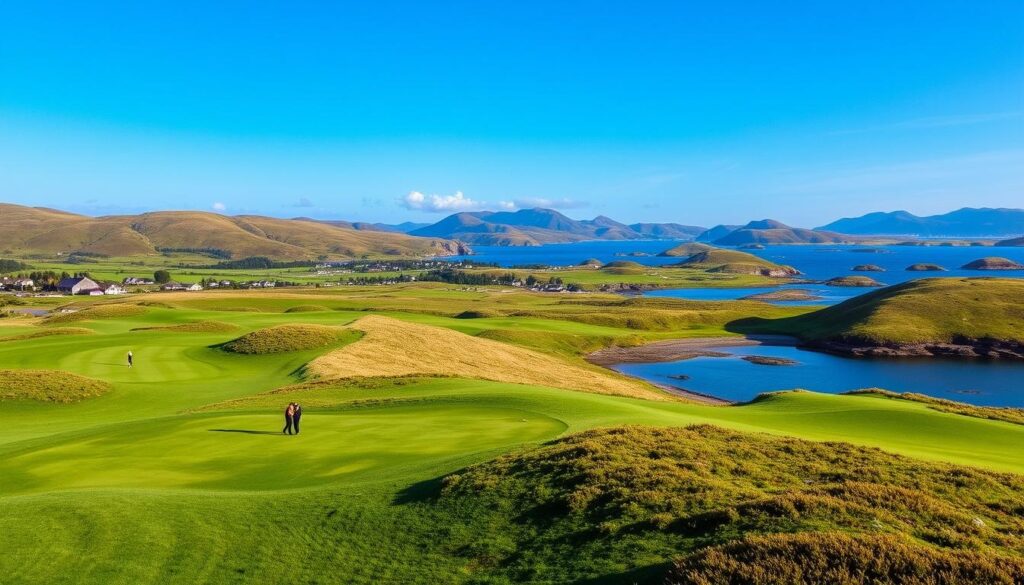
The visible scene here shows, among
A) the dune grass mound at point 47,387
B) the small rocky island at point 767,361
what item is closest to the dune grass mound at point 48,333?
the dune grass mound at point 47,387

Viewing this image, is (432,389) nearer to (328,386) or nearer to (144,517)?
(328,386)

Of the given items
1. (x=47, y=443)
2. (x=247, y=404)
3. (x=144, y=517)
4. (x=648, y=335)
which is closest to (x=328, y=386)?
(x=247, y=404)

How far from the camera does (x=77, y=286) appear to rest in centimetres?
16588

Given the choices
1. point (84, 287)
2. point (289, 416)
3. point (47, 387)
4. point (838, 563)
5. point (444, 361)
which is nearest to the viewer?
point (838, 563)

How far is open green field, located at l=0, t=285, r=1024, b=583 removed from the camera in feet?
38.7

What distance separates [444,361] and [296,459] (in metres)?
34.6

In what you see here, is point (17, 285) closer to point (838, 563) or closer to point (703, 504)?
point (703, 504)

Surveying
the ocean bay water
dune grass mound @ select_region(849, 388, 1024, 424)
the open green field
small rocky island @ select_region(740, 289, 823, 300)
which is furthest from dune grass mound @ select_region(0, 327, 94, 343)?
small rocky island @ select_region(740, 289, 823, 300)

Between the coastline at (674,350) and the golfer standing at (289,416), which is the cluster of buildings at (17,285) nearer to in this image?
the coastline at (674,350)

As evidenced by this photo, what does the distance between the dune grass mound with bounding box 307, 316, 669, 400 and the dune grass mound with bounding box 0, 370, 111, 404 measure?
43.3ft

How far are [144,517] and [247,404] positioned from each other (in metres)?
19.0

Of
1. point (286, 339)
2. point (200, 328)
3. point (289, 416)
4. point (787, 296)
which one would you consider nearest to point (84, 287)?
point (200, 328)

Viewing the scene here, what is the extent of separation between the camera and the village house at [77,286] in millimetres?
163500

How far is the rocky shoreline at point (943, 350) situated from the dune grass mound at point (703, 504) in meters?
80.7
